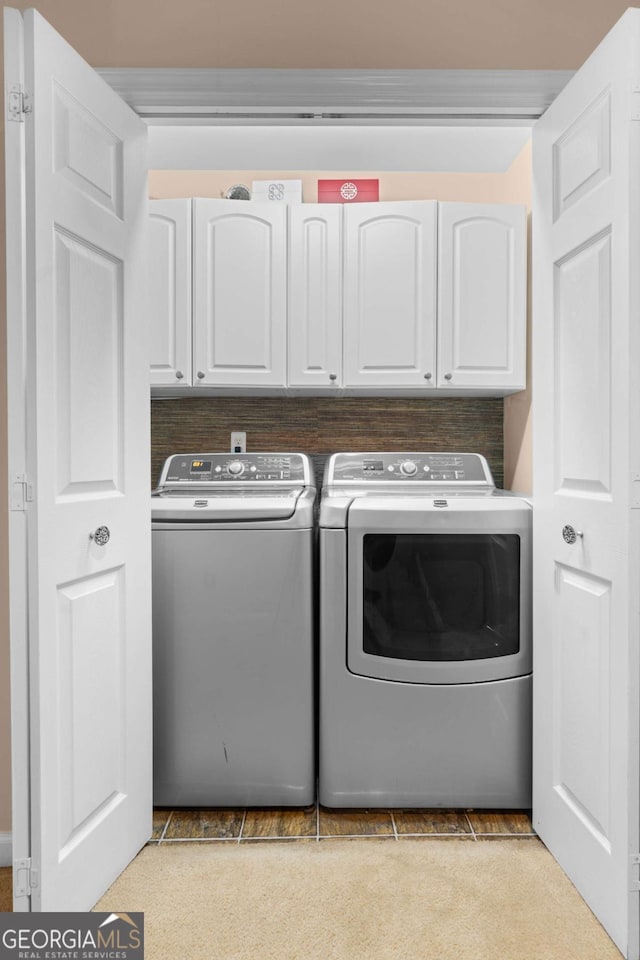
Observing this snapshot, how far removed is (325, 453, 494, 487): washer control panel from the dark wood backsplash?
0.77ft

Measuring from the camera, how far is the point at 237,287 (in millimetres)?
2379

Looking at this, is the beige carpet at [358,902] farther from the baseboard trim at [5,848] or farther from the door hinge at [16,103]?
the door hinge at [16,103]

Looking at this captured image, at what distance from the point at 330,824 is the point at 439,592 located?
78 centimetres

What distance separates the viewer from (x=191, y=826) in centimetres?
190

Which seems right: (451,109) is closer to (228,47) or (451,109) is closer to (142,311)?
(228,47)

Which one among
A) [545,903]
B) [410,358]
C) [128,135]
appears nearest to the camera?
[545,903]

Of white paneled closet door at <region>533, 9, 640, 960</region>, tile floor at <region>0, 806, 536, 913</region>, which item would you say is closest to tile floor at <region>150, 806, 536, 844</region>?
tile floor at <region>0, 806, 536, 913</region>

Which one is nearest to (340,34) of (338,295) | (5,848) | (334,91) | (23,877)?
(334,91)

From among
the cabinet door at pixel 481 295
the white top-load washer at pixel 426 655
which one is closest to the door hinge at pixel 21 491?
the white top-load washer at pixel 426 655

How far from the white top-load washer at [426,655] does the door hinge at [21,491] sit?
910 mm

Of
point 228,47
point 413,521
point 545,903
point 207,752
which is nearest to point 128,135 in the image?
point 228,47

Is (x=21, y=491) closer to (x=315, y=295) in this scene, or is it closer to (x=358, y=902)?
(x=358, y=902)

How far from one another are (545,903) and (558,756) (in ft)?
1.13

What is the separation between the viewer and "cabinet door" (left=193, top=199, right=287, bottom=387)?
2.37m
